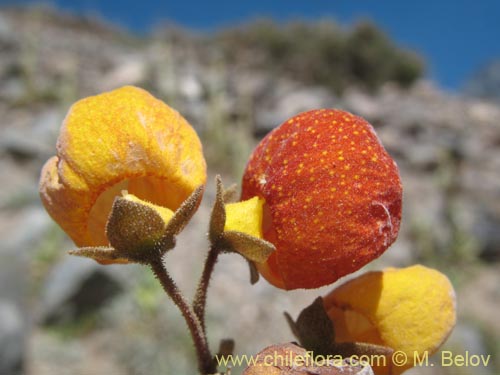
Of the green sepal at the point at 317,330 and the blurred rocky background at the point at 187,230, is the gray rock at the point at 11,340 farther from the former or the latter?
the green sepal at the point at 317,330

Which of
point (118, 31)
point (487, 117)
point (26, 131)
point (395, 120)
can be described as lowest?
point (26, 131)

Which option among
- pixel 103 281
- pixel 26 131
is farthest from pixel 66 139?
pixel 26 131

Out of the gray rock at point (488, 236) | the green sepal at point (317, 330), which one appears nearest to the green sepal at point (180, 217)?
the green sepal at point (317, 330)

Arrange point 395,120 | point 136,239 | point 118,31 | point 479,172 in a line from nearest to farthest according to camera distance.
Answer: point 136,239 → point 479,172 → point 395,120 → point 118,31

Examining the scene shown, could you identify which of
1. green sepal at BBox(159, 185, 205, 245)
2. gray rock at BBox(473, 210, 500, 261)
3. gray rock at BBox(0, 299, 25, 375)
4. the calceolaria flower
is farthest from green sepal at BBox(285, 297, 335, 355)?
gray rock at BBox(473, 210, 500, 261)

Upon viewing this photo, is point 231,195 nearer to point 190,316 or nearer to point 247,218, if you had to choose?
point 247,218

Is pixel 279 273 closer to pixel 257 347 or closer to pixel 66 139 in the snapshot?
pixel 66 139

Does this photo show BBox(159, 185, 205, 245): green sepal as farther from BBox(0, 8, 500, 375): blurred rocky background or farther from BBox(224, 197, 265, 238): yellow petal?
BBox(0, 8, 500, 375): blurred rocky background
